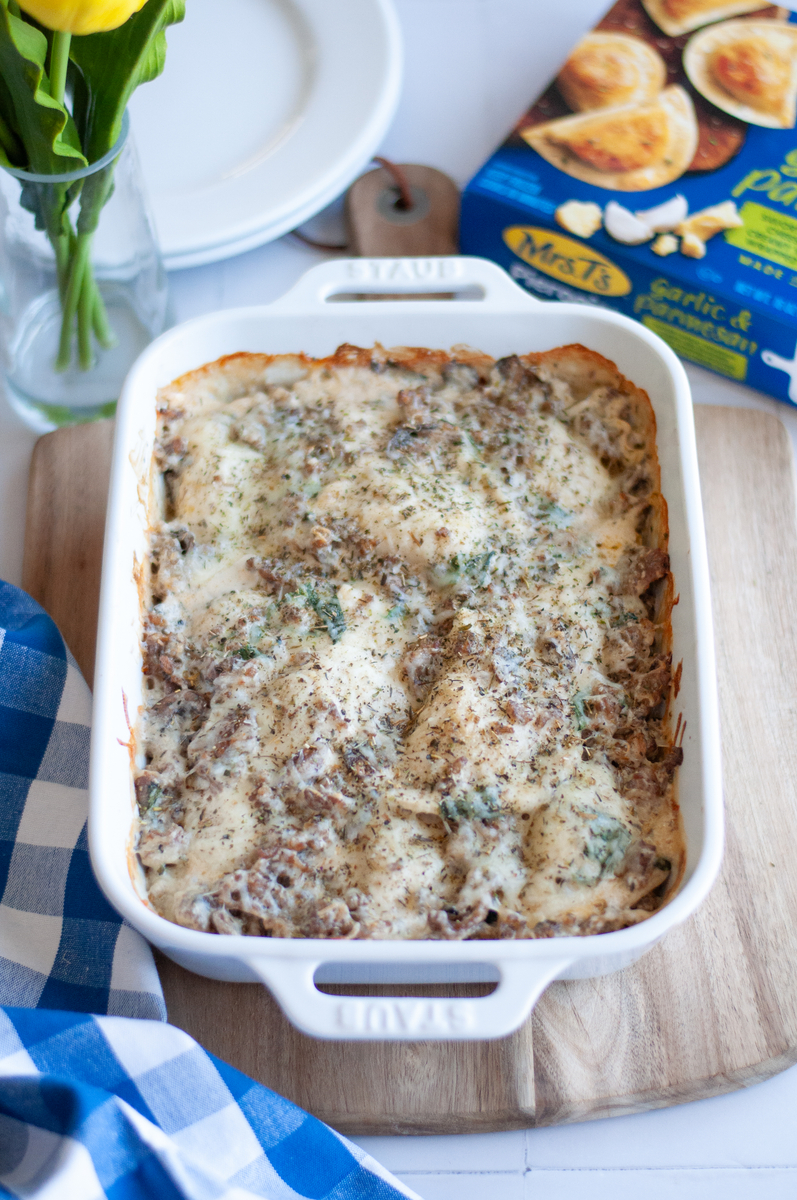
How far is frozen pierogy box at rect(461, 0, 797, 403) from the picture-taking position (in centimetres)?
208

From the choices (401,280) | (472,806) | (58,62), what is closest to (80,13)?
(58,62)

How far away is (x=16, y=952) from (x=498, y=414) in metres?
1.13

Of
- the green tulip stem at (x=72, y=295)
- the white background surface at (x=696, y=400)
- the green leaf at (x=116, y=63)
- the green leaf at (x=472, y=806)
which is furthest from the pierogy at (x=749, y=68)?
the green leaf at (x=472, y=806)

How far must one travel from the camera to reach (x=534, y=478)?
181 cm

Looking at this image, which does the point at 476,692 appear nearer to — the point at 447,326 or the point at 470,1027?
the point at 470,1027

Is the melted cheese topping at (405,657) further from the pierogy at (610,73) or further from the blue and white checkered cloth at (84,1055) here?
the pierogy at (610,73)

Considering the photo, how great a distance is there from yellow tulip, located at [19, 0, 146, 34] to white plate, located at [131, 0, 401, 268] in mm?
773

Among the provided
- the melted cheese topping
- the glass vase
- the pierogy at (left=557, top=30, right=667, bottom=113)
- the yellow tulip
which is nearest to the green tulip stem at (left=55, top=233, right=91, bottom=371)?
the glass vase

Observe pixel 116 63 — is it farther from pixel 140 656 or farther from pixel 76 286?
pixel 140 656

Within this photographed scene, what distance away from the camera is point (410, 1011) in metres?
1.27

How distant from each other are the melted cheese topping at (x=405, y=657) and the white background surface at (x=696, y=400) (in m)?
0.36

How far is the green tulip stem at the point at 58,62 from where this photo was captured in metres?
1.52

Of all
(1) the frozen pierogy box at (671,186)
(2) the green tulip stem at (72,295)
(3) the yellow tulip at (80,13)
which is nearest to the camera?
(3) the yellow tulip at (80,13)

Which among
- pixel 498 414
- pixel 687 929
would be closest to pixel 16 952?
pixel 687 929
